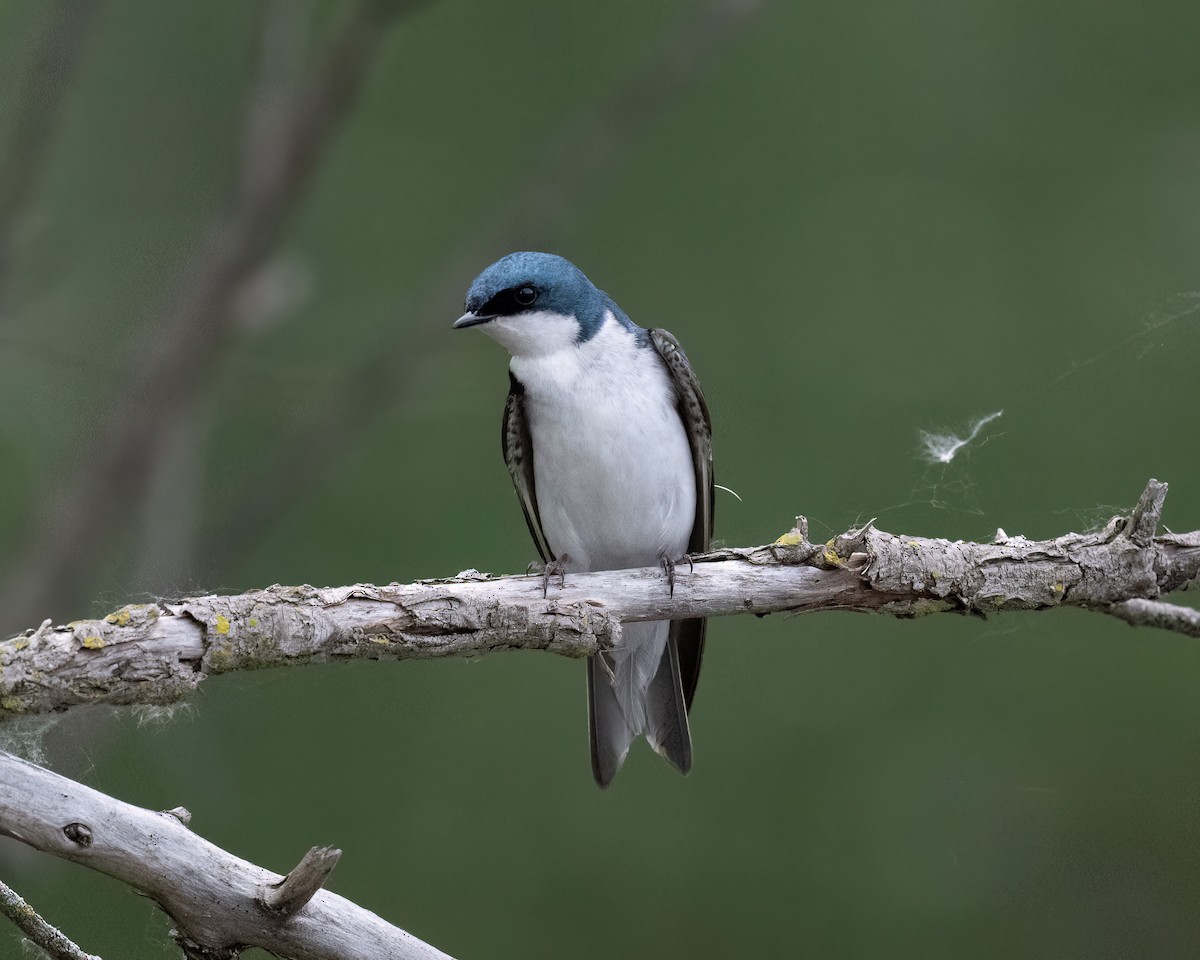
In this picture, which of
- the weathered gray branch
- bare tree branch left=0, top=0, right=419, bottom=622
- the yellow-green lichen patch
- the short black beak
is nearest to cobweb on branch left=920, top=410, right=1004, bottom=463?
the weathered gray branch

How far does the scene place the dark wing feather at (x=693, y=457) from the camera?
2.52m

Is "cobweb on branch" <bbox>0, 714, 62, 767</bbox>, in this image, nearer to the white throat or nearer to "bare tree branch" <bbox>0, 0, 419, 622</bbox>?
the white throat

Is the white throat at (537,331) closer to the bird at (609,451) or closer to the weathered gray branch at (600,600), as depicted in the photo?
the bird at (609,451)

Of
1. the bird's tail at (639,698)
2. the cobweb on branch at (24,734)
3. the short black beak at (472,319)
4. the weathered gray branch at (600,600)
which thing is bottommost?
the bird's tail at (639,698)

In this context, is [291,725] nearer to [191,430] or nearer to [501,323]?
[191,430]

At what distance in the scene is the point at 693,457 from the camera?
100 inches

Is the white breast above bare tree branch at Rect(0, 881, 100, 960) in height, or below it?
above

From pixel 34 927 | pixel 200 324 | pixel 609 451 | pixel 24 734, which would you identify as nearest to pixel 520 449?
pixel 609 451

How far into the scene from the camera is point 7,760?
1.49 m

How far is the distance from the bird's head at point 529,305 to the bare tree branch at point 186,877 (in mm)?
1119

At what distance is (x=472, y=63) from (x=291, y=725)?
2.07 metres

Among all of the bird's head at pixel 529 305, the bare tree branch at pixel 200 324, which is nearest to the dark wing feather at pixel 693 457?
the bird's head at pixel 529 305

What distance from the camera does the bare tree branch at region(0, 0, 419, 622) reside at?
2641 millimetres

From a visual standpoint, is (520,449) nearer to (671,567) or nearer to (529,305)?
(529,305)
